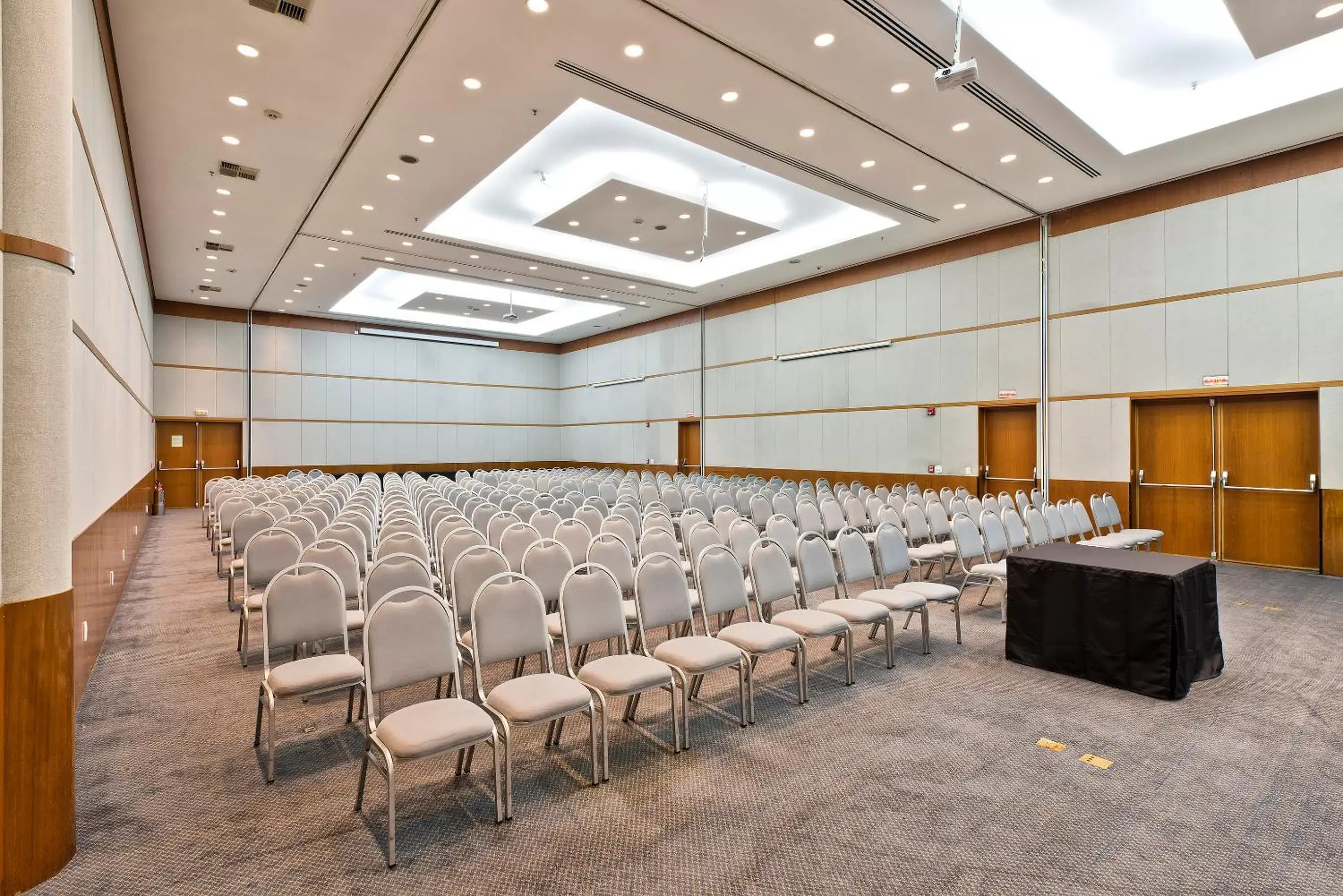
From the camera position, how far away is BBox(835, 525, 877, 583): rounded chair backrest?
18.1 feet

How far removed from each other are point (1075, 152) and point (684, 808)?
9423 millimetres

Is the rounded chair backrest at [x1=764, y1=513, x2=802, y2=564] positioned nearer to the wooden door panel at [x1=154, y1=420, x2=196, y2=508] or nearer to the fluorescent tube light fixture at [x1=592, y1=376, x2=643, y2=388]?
the fluorescent tube light fixture at [x1=592, y1=376, x2=643, y2=388]

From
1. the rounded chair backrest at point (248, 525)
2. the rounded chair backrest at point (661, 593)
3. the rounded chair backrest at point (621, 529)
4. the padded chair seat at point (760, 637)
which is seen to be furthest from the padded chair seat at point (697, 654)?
the rounded chair backrest at point (248, 525)

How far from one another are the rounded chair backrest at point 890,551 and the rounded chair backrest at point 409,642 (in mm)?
3850

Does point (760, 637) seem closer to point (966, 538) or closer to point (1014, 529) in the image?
point (966, 538)

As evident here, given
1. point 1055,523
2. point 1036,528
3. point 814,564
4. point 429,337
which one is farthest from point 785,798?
point 429,337

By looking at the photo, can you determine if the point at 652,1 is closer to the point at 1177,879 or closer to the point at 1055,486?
Answer: the point at 1177,879

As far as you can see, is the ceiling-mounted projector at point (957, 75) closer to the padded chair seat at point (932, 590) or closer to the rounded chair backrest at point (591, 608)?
the padded chair seat at point (932, 590)

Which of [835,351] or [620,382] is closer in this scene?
[835,351]

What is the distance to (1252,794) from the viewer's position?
10.6 feet

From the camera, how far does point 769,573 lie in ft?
15.9

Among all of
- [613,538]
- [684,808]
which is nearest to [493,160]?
[613,538]

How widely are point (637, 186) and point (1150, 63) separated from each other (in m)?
6.61

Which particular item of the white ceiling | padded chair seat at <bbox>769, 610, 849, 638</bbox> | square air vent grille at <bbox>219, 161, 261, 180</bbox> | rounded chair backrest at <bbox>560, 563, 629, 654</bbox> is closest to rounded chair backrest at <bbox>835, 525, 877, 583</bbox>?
padded chair seat at <bbox>769, 610, 849, 638</bbox>
